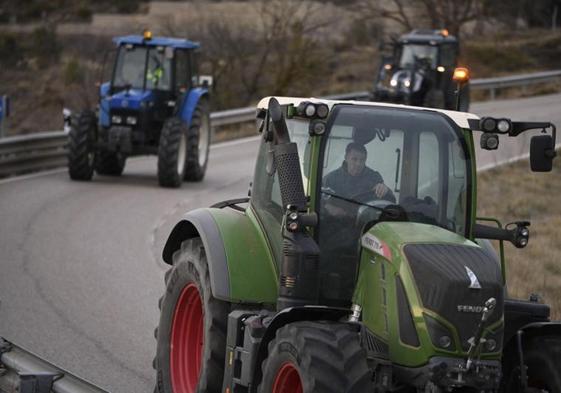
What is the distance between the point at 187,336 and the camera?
862 centimetres

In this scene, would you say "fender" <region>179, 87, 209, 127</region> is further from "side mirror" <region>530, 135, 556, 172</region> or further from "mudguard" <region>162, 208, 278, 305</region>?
"side mirror" <region>530, 135, 556, 172</region>

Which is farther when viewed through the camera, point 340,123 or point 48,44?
point 48,44

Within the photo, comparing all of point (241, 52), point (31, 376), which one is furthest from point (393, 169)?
point (241, 52)

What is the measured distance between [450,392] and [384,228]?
103 centimetres

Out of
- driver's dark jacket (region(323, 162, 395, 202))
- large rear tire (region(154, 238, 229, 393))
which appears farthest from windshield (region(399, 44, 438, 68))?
driver's dark jacket (region(323, 162, 395, 202))

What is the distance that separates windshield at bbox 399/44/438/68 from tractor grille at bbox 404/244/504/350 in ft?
88.2

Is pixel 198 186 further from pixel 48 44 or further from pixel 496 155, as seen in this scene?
pixel 48 44

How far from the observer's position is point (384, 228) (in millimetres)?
7105

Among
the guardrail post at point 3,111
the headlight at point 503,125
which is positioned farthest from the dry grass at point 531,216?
the guardrail post at point 3,111

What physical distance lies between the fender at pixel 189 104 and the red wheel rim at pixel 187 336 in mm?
13961

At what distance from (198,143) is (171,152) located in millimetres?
1267

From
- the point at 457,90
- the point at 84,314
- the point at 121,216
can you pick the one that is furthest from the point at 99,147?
the point at 457,90

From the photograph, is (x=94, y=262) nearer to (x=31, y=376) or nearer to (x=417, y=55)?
(x=31, y=376)

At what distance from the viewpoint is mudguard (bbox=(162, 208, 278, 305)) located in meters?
7.75
